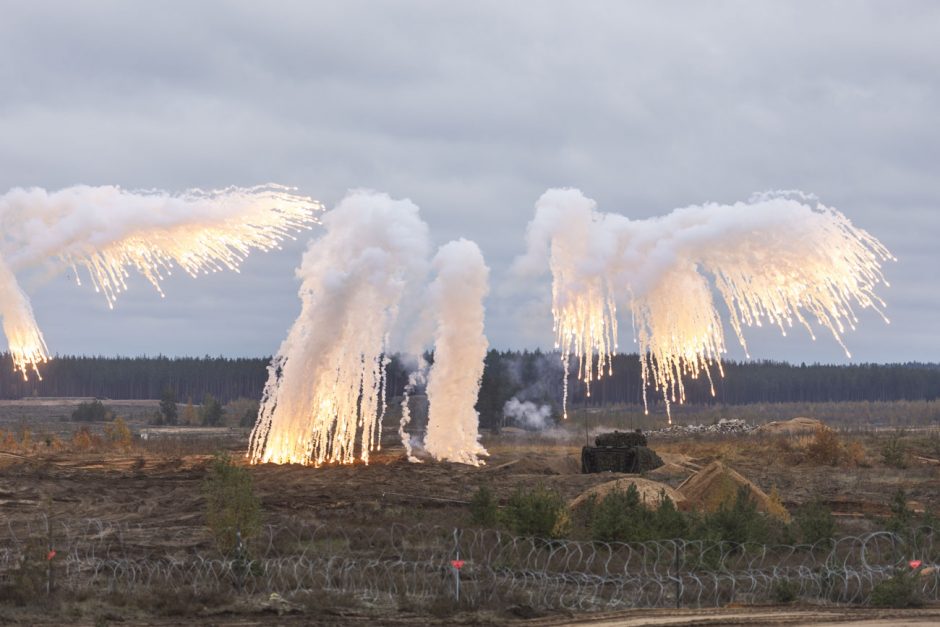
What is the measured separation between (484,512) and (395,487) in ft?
58.0

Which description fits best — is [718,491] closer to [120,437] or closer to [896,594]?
[896,594]

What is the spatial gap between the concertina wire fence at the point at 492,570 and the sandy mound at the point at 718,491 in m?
7.03

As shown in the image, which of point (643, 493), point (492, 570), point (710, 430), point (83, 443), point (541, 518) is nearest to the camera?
point (492, 570)

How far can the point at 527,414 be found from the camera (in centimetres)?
12950

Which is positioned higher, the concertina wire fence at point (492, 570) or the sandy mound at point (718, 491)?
the sandy mound at point (718, 491)

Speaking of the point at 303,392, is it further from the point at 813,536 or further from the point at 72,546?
the point at 813,536

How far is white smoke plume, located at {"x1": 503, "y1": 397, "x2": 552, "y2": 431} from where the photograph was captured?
127375mm

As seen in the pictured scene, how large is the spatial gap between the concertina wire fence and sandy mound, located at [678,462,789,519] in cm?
703

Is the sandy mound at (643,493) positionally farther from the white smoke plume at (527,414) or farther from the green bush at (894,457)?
the white smoke plume at (527,414)

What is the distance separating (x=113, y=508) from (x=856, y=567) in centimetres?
3173

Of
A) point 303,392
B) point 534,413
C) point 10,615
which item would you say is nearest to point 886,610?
point 10,615

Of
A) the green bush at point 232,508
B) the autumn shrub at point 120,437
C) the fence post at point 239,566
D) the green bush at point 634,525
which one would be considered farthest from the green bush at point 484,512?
the autumn shrub at point 120,437

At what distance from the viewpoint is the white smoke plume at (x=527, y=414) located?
127375 mm

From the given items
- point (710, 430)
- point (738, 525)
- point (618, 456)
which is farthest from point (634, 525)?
point (710, 430)
